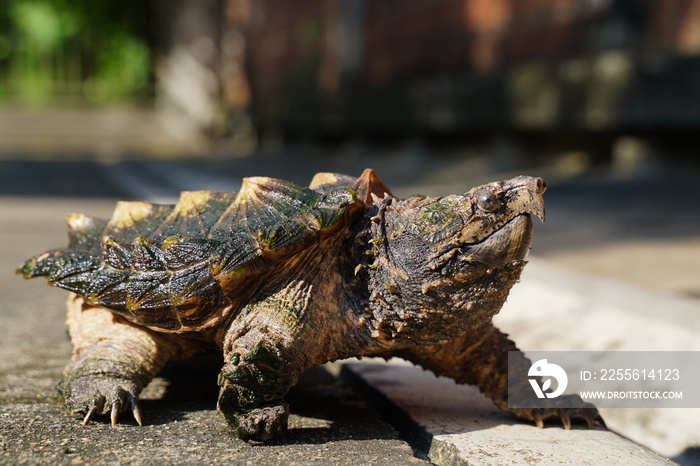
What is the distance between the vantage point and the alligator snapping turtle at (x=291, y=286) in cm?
163

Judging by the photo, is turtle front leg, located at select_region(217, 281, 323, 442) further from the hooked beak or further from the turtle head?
the hooked beak

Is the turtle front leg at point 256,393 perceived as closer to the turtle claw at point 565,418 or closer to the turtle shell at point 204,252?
the turtle shell at point 204,252

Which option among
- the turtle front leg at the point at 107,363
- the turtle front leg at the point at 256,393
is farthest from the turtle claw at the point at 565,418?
the turtle front leg at the point at 107,363

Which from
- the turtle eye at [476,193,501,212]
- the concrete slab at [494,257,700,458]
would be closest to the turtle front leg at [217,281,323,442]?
the turtle eye at [476,193,501,212]

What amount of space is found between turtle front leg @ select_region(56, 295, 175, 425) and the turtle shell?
0.10 m

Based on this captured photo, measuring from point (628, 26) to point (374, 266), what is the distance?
4424mm

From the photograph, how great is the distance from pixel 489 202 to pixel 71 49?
20322 millimetres

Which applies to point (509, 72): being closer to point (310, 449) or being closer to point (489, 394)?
point (489, 394)

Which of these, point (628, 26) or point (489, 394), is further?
point (628, 26)

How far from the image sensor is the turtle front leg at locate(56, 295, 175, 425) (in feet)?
5.70

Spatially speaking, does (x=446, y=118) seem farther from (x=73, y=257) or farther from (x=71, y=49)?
(x=71, y=49)

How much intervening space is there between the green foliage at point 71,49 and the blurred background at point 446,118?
1.84 metres

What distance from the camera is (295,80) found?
12367 millimetres

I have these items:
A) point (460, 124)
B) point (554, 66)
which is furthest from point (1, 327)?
point (460, 124)
